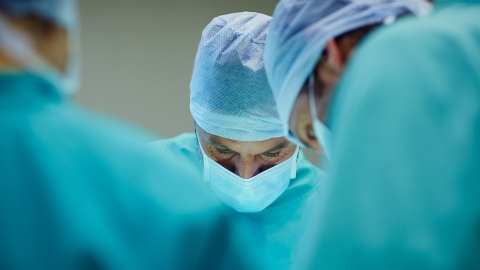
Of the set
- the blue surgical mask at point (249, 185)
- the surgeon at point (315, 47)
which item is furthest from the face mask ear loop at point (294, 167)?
the surgeon at point (315, 47)

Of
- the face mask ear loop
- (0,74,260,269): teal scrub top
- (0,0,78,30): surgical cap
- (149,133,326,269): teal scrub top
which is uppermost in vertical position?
(0,0,78,30): surgical cap

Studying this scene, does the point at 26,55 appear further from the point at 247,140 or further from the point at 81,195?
the point at 247,140

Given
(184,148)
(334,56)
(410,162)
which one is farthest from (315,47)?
(184,148)

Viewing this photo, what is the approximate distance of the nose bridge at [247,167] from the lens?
1.45 m

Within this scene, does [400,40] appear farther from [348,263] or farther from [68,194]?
[68,194]

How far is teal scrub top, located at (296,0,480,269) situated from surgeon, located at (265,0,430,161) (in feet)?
0.55

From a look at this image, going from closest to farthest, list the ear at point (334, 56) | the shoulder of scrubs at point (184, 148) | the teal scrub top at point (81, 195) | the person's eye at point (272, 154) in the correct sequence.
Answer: the teal scrub top at point (81, 195)
the ear at point (334, 56)
the person's eye at point (272, 154)
the shoulder of scrubs at point (184, 148)

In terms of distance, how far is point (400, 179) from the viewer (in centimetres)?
64

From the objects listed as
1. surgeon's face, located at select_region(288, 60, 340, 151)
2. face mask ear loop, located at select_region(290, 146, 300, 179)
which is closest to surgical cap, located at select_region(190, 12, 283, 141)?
face mask ear loop, located at select_region(290, 146, 300, 179)

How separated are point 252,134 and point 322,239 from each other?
757 millimetres

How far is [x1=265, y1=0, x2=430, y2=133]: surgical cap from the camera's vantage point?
34.2 inches

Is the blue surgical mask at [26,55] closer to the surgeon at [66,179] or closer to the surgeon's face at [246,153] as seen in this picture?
the surgeon at [66,179]

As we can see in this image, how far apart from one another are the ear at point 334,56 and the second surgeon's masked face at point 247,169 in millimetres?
626

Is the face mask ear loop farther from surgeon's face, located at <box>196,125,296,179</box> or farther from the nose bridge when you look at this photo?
the nose bridge
